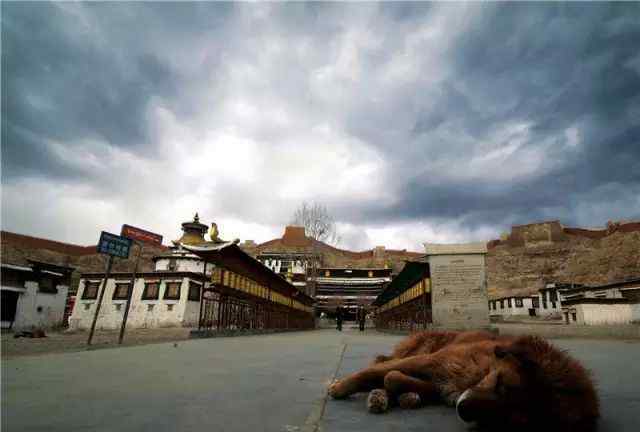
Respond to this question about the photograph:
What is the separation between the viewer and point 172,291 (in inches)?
1134

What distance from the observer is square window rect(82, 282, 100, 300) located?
29734 mm

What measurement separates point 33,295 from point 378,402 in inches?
1315

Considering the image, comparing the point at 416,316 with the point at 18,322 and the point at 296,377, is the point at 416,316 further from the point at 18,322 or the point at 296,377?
the point at 18,322

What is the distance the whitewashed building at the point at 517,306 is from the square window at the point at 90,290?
4645cm

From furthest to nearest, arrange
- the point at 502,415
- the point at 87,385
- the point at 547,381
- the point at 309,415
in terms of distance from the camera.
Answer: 1. the point at 87,385
2. the point at 309,415
3. the point at 547,381
4. the point at 502,415

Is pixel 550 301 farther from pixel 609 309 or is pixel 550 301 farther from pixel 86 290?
pixel 86 290

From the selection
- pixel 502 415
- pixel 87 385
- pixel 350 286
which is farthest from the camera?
pixel 350 286

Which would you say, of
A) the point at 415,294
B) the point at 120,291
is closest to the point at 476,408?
the point at 415,294

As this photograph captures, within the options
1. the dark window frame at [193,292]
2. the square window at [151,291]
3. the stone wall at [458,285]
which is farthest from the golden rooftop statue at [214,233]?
the square window at [151,291]

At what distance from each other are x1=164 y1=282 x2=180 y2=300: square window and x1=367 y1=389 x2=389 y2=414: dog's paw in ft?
96.9

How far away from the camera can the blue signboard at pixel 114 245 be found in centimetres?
785

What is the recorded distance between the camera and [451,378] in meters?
2.25

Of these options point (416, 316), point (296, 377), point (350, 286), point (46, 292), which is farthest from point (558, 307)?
point (46, 292)

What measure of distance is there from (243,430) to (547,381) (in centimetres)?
146
